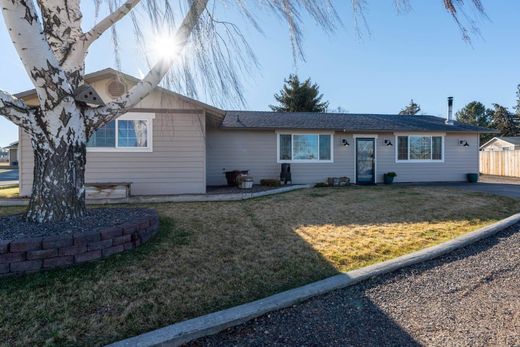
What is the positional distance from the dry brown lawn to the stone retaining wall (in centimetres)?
12

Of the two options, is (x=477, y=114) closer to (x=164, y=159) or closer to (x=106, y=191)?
(x=164, y=159)

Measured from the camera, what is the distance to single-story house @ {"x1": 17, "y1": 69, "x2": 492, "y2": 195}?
26.9 ft

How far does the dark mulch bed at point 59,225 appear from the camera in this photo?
3361 millimetres

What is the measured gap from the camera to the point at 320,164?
11781 mm

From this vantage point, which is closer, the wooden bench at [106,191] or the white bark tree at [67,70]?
the white bark tree at [67,70]

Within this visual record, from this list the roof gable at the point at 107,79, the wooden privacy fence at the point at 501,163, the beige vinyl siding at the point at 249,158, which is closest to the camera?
the roof gable at the point at 107,79

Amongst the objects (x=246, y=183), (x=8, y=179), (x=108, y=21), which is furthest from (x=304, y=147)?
(x=8, y=179)

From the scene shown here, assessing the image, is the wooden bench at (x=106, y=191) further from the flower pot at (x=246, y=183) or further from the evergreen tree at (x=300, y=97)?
the evergreen tree at (x=300, y=97)

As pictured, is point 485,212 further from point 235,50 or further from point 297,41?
point 235,50

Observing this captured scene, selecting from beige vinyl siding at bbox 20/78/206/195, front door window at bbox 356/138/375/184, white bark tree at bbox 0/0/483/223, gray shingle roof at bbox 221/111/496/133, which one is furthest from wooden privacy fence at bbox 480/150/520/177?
beige vinyl siding at bbox 20/78/206/195

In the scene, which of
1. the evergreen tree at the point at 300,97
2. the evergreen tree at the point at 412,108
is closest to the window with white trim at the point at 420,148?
the evergreen tree at the point at 300,97

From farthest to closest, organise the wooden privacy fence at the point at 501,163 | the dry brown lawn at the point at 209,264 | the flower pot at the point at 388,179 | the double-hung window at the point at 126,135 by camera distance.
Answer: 1. the wooden privacy fence at the point at 501,163
2. the flower pot at the point at 388,179
3. the double-hung window at the point at 126,135
4. the dry brown lawn at the point at 209,264

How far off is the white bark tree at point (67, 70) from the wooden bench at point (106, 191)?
3622 millimetres

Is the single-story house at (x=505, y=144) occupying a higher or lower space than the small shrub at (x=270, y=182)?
higher
